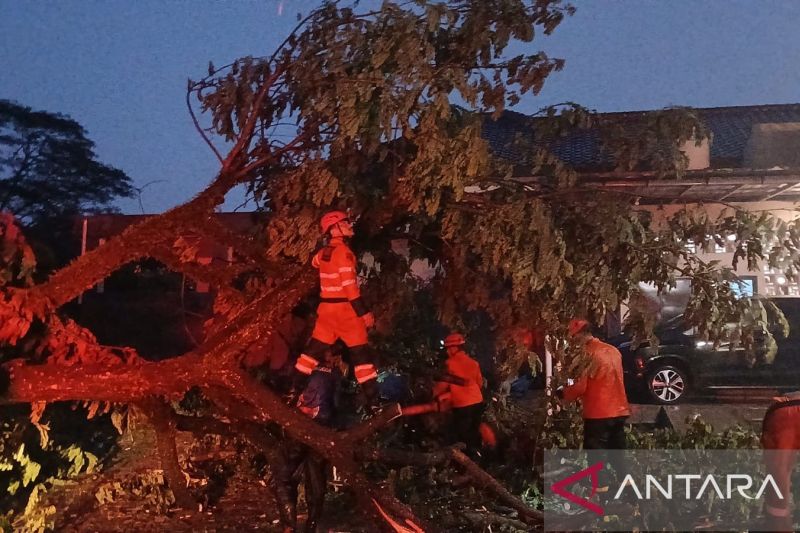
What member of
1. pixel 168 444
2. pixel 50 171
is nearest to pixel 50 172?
pixel 50 171

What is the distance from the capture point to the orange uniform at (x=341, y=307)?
16.6 ft

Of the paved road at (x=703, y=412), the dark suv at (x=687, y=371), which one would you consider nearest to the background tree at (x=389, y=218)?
the paved road at (x=703, y=412)

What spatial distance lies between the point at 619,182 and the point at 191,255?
359cm

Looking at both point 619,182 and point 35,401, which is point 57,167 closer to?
point 35,401

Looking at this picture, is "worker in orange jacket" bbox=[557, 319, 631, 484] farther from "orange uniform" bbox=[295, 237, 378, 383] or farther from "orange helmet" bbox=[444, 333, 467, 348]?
"orange uniform" bbox=[295, 237, 378, 383]

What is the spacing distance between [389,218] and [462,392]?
2.37 m

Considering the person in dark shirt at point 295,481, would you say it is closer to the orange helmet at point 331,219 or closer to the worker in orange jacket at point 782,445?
the orange helmet at point 331,219

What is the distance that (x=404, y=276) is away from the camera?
21.9ft

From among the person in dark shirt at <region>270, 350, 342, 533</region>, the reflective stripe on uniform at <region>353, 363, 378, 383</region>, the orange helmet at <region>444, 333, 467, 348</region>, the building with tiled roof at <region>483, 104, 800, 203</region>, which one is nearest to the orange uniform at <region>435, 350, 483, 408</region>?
the orange helmet at <region>444, 333, 467, 348</region>

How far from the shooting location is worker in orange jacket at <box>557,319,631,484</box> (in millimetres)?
5977

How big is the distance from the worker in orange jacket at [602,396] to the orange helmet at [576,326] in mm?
204

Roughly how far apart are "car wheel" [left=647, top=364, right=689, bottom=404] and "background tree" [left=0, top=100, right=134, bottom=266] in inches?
415

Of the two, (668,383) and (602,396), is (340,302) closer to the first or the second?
(602,396)

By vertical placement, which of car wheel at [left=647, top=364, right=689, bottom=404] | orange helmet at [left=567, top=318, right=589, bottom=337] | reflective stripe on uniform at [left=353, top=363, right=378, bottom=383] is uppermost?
orange helmet at [left=567, top=318, right=589, bottom=337]
